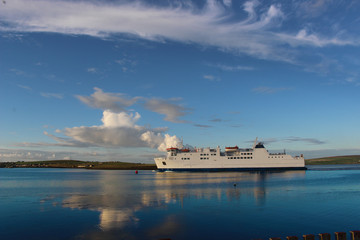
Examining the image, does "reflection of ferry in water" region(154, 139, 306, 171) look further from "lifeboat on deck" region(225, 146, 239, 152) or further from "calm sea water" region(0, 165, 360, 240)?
"calm sea water" region(0, 165, 360, 240)

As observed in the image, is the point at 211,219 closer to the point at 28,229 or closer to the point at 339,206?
the point at 28,229

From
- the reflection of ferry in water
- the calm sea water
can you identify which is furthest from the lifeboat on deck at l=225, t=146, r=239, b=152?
the calm sea water

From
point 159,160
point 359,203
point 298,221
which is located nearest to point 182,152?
point 159,160

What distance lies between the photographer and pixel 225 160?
96000mm

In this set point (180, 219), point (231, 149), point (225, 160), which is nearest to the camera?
point (180, 219)

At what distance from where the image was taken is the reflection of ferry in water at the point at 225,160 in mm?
95562

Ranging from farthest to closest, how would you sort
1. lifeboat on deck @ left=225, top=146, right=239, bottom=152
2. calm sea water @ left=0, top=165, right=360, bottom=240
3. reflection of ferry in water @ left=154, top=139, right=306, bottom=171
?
lifeboat on deck @ left=225, top=146, right=239, bottom=152 → reflection of ferry in water @ left=154, top=139, right=306, bottom=171 → calm sea water @ left=0, top=165, right=360, bottom=240

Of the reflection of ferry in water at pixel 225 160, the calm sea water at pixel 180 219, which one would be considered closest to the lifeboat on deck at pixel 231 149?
the reflection of ferry in water at pixel 225 160

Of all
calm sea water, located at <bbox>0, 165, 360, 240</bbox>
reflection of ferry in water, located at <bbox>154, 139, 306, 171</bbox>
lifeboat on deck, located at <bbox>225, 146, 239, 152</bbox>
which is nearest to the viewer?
calm sea water, located at <bbox>0, 165, 360, 240</bbox>

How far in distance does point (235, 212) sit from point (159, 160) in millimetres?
75950

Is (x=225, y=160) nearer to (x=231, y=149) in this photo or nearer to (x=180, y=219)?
(x=231, y=149)

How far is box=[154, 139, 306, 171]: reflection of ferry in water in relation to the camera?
314ft

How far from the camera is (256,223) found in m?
20.6

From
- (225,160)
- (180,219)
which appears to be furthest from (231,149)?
(180,219)
